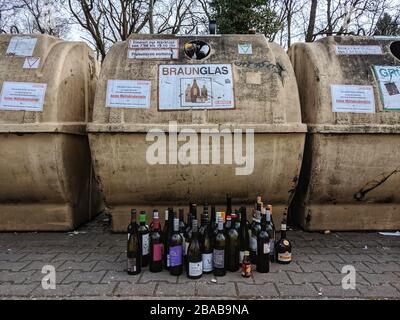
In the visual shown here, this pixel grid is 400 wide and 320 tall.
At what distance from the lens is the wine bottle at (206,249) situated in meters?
3.21

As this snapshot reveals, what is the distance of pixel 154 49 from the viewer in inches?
171

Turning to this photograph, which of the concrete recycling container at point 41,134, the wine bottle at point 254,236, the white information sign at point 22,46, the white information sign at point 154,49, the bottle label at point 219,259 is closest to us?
the bottle label at point 219,259

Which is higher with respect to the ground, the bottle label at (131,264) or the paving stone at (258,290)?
the bottle label at (131,264)

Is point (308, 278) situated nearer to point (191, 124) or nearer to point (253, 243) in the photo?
point (253, 243)

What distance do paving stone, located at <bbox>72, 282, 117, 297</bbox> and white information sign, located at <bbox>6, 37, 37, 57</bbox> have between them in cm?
299

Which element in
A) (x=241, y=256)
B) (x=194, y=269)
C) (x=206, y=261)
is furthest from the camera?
(x=241, y=256)

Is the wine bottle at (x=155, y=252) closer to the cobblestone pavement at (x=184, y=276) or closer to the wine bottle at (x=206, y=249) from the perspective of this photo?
the cobblestone pavement at (x=184, y=276)

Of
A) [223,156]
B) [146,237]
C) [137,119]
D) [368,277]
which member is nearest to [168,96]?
[137,119]

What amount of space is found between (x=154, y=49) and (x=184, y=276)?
2654 mm

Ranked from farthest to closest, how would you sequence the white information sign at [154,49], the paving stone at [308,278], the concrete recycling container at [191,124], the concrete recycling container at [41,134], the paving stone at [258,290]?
the white information sign at [154,49] < the concrete recycling container at [41,134] < the concrete recycling container at [191,124] < the paving stone at [308,278] < the paving stone at [258,290]

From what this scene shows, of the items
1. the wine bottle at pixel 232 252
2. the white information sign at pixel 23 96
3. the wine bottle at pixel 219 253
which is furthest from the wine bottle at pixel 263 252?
the white information sign at pixel 23 96

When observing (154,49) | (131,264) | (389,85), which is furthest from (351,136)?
(131,264)

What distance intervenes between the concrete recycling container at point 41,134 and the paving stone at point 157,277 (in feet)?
5.66
